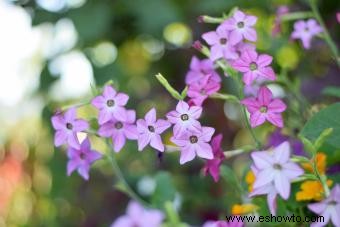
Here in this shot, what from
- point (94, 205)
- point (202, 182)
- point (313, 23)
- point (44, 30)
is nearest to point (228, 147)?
point (202, 182)

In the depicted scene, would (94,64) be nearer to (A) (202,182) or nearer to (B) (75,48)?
Answer: (B) (75,48)

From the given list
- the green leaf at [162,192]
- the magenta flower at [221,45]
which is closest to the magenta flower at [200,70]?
the magenta flower at [221,45]

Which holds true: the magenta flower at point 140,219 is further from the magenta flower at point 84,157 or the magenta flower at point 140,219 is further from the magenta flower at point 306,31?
the magenta flower at point 306,31

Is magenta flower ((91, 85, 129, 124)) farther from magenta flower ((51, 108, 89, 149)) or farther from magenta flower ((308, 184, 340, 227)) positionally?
magenta flower ((308, 184, 340, 227))

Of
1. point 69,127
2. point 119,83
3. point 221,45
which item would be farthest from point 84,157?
point 119,83

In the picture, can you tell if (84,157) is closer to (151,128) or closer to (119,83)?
(151,128)
